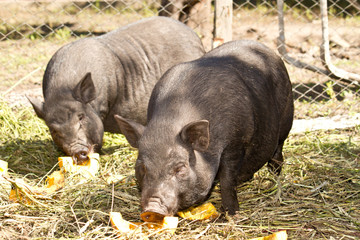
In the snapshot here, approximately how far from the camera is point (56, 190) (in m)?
4.64

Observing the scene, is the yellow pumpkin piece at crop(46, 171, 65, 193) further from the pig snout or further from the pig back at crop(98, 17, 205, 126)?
the pig back at crop(98, 17, 205, 126)

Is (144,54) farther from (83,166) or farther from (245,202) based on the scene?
(245,202)

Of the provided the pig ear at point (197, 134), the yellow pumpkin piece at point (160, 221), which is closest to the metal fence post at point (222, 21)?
the pig ear at point (197, 134)

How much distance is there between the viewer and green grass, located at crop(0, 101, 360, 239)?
3.89 m

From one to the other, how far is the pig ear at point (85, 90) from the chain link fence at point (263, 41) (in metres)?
1.81

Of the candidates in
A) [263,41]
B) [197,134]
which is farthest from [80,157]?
[263,41]

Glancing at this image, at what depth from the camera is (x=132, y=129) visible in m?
3.83

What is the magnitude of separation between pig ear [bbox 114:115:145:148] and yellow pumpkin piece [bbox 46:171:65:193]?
3.61 ft

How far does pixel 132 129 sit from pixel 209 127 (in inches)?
21.9

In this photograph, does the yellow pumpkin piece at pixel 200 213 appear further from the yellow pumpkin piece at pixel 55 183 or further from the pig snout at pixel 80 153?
the pig snout at pixel 80 153

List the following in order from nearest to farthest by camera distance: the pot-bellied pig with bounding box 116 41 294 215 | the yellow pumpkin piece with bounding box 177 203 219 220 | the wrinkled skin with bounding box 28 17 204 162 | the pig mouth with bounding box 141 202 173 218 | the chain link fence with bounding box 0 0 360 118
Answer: the pig mouth with bounding box 141 202 173 218
the pot-bellied pig with bounding box 116 41 294 215
the yellow pumpkin piece with bounding box 177 203 219 220
the wrinkled skin with bounding box 28 17 204 162
the chain link fence with bounding box 0 0 360 118

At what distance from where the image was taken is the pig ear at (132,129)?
3.77 meters

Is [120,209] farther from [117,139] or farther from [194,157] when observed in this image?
[117,139]

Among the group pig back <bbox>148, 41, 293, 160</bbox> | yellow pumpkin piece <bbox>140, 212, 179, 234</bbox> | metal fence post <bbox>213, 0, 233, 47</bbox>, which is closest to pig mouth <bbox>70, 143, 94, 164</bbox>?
pig back <bbox>148, 41, 293, 160</bbox>
